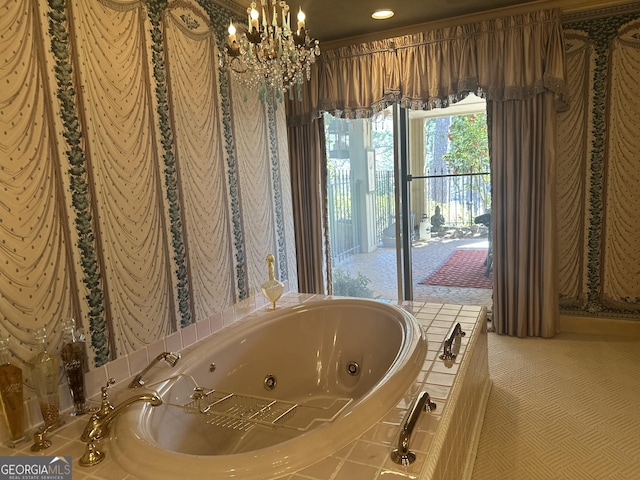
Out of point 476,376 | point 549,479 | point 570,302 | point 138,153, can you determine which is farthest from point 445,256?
point 138,153

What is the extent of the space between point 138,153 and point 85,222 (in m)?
0.41

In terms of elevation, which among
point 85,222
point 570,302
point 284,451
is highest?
point 85,222

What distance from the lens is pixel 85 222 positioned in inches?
69.9

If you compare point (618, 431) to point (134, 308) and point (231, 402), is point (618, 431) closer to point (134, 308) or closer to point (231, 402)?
point (231, 402)

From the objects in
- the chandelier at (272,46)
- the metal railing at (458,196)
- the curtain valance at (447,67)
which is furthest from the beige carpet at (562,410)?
the chandelier at (272,46)

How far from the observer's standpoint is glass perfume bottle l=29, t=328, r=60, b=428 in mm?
1534

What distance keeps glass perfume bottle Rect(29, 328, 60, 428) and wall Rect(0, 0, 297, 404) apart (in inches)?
2.0

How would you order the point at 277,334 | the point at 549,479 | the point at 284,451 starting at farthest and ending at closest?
the point at 277,334, the point at 549,479, the point at 284,451

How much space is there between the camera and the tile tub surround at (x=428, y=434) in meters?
1.28

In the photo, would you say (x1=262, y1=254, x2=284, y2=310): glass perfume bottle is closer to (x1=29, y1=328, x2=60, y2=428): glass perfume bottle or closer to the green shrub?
(x1=29, y1=328, x2=60, y2=428): glass perfume bottle

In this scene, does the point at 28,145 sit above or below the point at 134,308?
above

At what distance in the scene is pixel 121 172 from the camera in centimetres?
193

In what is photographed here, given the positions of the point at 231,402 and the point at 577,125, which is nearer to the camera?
the point at 231,402

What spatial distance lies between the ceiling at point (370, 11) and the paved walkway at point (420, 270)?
1.87m
